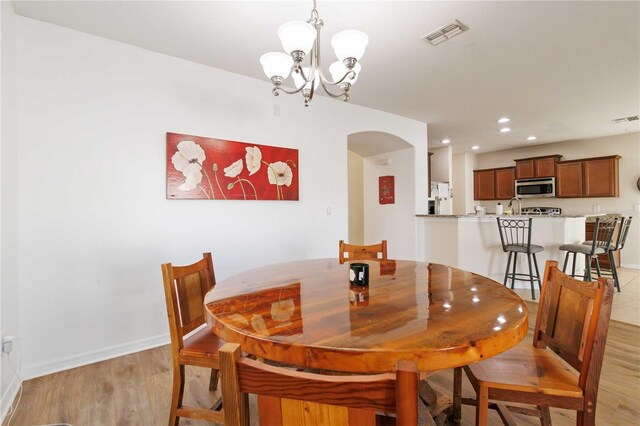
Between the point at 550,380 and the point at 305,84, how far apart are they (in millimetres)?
1789

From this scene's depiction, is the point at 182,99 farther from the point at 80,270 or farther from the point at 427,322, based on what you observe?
the point at 427,322

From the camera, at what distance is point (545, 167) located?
6352 millimetres

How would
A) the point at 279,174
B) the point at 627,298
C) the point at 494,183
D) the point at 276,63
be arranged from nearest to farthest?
the point at 276,63, the point at 279,174, the point at 627,298, the point at 494,183

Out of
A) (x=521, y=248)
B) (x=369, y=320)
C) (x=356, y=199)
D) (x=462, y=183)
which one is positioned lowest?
(x=521, y=248)

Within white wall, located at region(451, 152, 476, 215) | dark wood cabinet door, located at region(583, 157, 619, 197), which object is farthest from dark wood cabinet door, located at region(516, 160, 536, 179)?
white wall, located at region(451, 152, 476, 215)

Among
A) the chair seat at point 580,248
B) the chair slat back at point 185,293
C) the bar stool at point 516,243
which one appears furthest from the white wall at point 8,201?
the chair seat at point 580,248

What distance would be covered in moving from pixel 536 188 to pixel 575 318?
6313mm

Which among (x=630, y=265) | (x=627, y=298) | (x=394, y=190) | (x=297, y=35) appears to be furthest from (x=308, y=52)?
(x=630, y=265)

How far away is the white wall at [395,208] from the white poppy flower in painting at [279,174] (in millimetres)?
2323

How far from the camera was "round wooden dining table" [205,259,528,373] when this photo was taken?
833mm

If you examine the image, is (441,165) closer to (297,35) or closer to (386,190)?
(386,190)

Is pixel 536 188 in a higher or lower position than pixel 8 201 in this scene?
higher

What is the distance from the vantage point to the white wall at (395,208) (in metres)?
4.88

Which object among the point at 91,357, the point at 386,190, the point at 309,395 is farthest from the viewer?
the point at 386,190
